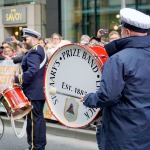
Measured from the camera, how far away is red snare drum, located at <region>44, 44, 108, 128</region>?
11.9 ft

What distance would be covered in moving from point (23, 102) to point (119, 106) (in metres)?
2.05

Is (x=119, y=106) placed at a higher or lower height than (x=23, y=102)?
higher

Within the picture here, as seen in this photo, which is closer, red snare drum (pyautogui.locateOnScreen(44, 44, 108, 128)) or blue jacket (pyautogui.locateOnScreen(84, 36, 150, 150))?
blue jacket (pyautogui.locateOnScreen(84, 36, 150, 150))

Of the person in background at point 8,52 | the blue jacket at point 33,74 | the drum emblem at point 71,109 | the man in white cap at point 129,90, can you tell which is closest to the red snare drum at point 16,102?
A: the blue jacket at point 33,74

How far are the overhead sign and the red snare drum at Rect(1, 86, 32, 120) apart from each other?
13472 mm

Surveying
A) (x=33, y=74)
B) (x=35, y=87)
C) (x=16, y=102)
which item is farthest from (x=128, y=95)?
(x=35, y=87)

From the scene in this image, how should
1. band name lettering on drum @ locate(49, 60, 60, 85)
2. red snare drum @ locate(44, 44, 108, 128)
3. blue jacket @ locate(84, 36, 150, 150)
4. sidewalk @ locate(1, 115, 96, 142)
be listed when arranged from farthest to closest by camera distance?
sidewalk @ locate(1, 115, 96, 142), band name lettering on drum @ locate(49, 60, 60, 85), red snare drum @ locate(44, 44, 108, 128), blue jacket @ locate(84, 36, 150, 150)

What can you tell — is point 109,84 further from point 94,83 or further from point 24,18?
point 24,18

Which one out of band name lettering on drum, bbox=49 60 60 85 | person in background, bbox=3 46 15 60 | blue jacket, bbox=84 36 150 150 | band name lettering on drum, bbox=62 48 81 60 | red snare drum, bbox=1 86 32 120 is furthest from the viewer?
person in background, bbox=3 46 15 60

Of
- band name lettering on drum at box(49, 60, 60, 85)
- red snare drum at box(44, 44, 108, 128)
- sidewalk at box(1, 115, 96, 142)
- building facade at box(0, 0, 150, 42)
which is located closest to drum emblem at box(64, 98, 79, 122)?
red snare drum at box(44, 44, 108, 128)

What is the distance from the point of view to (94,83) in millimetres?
3637

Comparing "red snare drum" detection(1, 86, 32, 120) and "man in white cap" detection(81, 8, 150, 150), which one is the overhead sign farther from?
"man in white cap" detection(81, 8, 150, 150)

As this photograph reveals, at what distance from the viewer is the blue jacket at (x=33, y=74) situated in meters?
4.76

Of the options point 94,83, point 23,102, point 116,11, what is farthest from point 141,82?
point 116,11
